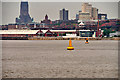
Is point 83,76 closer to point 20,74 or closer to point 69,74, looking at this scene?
point 69,74

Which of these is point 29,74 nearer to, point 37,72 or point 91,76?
point 37,72

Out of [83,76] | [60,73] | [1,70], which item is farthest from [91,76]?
[1,70]

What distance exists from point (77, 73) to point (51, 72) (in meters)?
1.37

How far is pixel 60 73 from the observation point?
1803cm

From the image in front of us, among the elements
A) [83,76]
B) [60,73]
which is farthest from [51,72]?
[83,76]

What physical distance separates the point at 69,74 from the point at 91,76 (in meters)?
1.21

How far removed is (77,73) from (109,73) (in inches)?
62.6

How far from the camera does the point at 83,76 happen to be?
1702 centimetres

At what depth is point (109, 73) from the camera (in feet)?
59.1

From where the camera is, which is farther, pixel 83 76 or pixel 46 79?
pixel 83 76

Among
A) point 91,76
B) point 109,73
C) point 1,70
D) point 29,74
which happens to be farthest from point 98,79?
point 1,70

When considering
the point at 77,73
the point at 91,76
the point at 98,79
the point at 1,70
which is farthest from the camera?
the point at 1,70

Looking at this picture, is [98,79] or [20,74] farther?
[20,74]

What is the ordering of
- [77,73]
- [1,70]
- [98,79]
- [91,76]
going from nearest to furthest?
[98,79]
[91,76]
[77,73]
[1,70]
